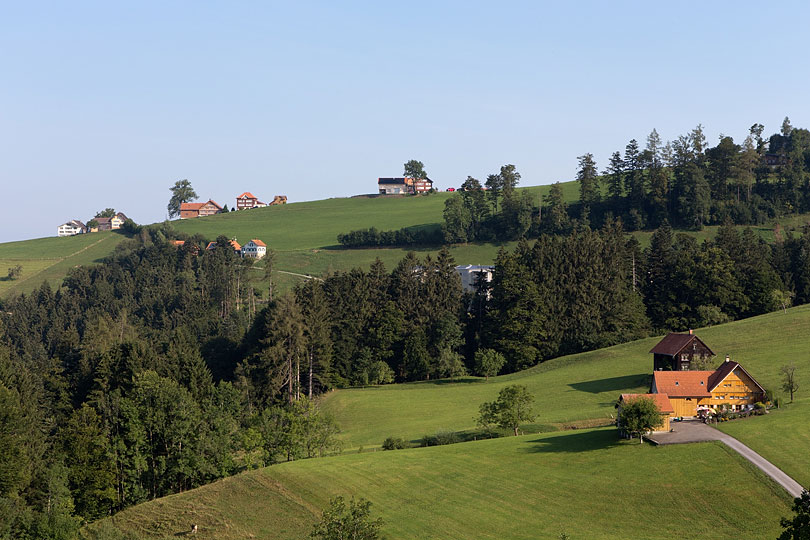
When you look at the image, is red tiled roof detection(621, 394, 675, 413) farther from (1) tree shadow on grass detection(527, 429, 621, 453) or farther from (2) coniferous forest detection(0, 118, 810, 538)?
(2) coniferous forest detection(0, 118, 810, 538)

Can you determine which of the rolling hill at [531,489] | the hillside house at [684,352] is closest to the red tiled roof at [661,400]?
the rolling hill at [531,489]

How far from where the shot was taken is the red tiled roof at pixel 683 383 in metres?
77.6

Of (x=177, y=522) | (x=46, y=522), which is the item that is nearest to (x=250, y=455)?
(x=177, y=522)

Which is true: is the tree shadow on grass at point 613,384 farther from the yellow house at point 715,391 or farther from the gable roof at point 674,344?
the yellow house at point 715,391

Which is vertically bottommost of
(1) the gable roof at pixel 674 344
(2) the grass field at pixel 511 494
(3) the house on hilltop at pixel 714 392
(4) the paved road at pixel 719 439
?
(2) the grass field at pixel 511 494

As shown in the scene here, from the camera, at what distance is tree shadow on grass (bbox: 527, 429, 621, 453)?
69394 millimetres

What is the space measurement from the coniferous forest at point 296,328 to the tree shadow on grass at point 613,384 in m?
23.6

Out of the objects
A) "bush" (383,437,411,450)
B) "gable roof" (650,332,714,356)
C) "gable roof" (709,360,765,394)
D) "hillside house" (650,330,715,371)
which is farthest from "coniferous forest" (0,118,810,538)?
"gable roof" (709,360,765,394)

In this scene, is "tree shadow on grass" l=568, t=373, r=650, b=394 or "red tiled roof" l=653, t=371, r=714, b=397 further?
"tree shadow on grass" l=568, t=373, r=650, b=394

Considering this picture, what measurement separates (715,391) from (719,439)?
515 inches

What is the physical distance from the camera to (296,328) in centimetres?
11925

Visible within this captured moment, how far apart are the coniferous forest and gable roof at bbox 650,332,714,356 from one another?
26.6 meters

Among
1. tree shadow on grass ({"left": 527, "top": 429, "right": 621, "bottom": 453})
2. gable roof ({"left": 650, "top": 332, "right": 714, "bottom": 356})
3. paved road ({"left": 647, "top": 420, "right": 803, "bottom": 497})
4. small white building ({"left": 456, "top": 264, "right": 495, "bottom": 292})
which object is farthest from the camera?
small white building ({"left": 456, "top": 264, "right": 495, "bottom": 292})

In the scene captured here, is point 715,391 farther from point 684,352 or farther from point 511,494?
point 511,494
